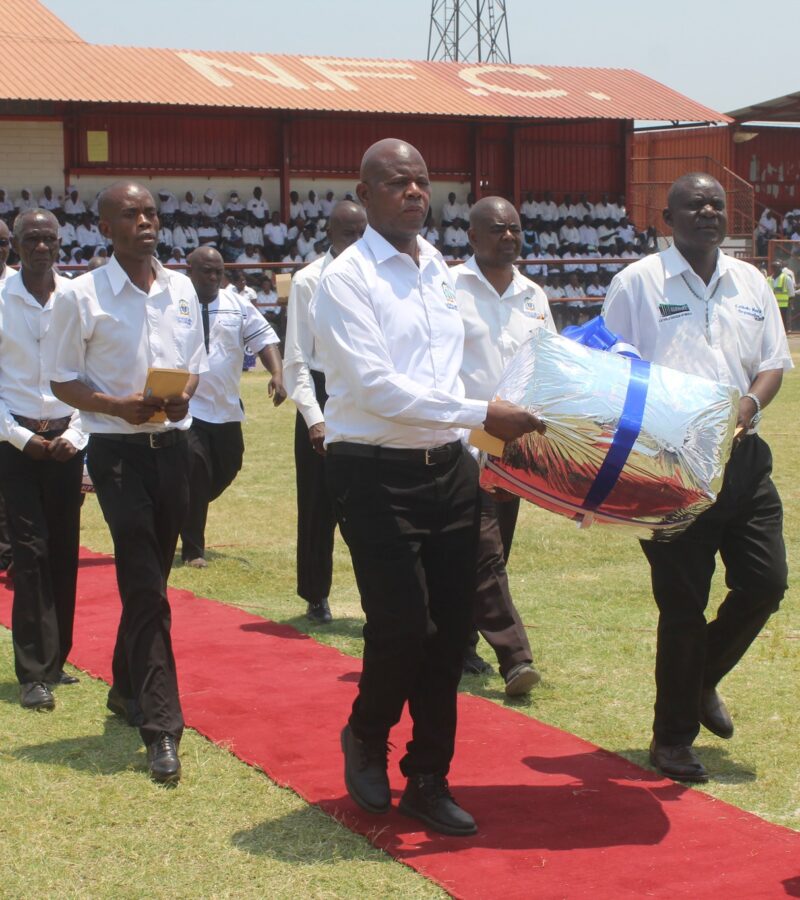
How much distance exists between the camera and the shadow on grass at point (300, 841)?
4379mm

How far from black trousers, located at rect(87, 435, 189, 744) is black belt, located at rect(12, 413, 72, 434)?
0.86 meters

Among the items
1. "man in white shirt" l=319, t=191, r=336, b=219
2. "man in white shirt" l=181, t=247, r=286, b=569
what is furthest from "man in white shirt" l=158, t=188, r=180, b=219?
"man in white shirt" l=181, t=247, r=286, b=569

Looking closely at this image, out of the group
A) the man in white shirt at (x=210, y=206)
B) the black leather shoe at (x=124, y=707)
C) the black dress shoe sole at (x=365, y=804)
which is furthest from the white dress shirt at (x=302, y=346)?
the man in white shirt at (x=210, y=206)

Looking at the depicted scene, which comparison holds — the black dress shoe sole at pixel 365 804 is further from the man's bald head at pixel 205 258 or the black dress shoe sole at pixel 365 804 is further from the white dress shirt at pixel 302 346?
the man's bald head at pixel 205 258

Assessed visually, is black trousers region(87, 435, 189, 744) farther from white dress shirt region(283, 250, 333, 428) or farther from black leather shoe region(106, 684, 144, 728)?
white dress shirt region(283, 250, 333, 428)

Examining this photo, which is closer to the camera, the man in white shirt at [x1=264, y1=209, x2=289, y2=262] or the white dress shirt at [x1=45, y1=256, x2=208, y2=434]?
the white dress shirt at [x1=45, y1=256, x2=208, y2=434]

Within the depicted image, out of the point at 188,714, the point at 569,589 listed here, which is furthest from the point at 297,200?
the point at 188,714

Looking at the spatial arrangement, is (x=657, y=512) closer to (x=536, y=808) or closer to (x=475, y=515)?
A: (x=475, y=515)

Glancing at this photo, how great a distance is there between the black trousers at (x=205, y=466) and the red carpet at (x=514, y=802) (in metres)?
2.44

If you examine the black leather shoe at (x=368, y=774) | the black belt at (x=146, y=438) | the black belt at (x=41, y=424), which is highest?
the black belt at (x=146, y=438)

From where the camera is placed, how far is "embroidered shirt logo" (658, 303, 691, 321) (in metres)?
5.15

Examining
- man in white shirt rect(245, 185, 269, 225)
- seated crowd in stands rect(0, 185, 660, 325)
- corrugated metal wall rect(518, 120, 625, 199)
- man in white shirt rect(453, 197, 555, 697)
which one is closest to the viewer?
man in white shirt rect(453, 197, 555, 697)

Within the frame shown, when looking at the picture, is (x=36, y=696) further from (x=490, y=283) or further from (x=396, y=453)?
(x=490, y=283)

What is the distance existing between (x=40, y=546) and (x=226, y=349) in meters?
3.40
